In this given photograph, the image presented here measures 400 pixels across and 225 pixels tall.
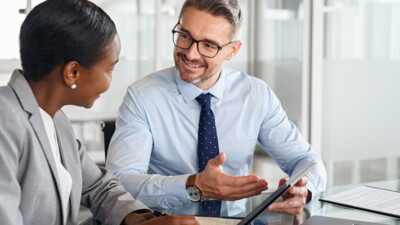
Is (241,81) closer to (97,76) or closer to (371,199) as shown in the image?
(371,199)

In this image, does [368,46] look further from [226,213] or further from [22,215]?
[22,215]

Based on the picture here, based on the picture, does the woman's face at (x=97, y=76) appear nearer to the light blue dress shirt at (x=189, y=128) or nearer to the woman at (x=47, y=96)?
the woman at (x=47, y=96)

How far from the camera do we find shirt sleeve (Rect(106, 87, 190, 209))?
1624 mm

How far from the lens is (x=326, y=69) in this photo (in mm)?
4406

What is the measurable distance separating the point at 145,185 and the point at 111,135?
468 mm

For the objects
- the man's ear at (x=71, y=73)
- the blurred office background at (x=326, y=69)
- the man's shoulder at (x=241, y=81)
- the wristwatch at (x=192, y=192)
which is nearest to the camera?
the man's ear at (x=71, y=73)

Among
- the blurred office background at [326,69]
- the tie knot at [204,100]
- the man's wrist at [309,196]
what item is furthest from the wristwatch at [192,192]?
the blurred office background at [326,69]

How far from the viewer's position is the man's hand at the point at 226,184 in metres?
1.55

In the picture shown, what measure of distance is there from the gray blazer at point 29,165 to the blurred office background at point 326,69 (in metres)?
2.64

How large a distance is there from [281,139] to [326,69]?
2.44 meters

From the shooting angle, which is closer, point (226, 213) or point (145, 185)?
point (226, 213)

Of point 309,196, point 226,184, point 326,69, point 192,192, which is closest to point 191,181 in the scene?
point 192,192

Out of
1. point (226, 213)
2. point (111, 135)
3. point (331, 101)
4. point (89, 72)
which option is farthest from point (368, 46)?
point (89, 72)

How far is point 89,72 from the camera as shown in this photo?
3.78ft
